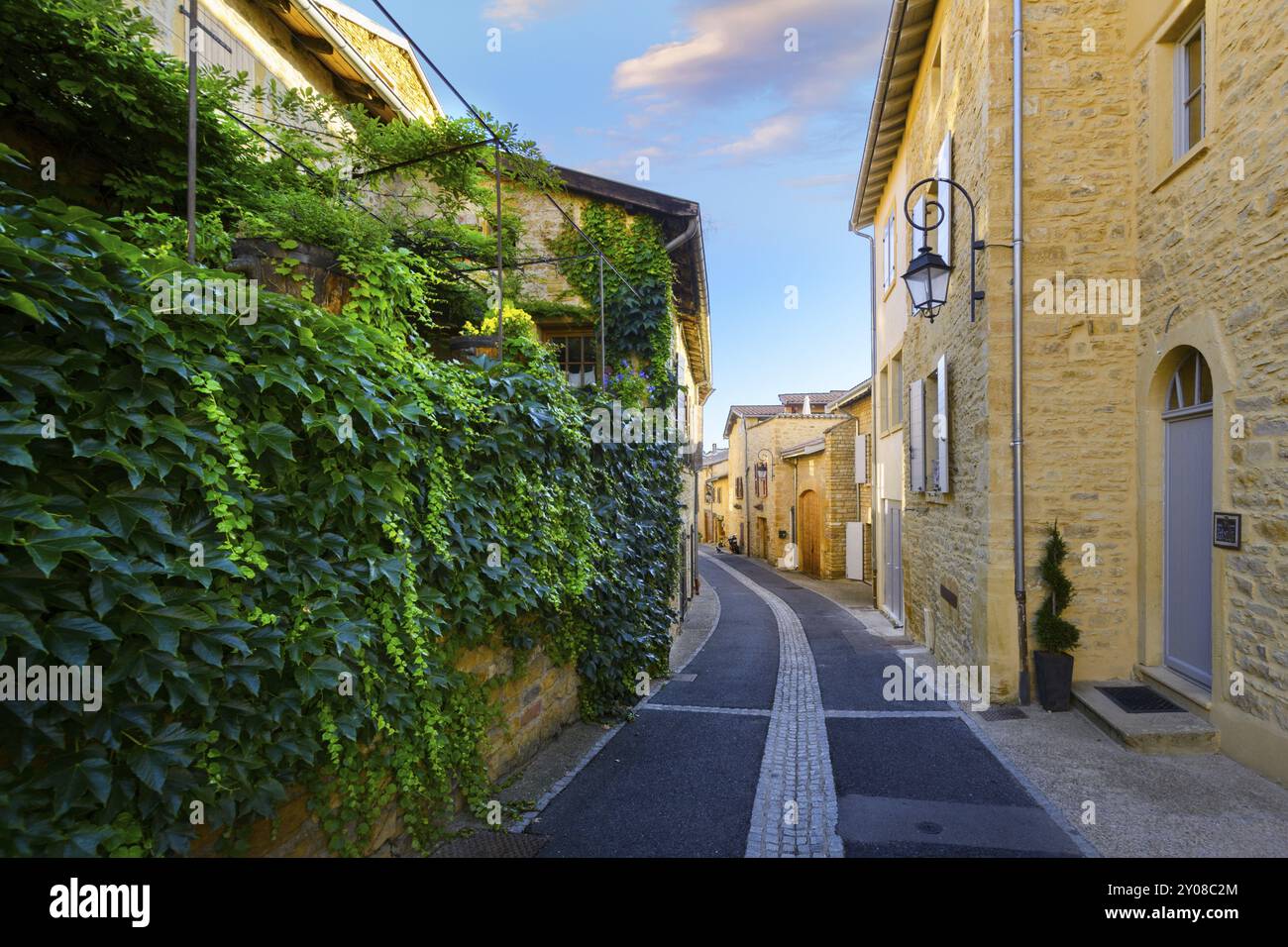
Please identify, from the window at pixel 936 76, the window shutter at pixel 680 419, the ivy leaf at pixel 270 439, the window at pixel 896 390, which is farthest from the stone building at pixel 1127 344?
the ivy leaf at pixel 270 439

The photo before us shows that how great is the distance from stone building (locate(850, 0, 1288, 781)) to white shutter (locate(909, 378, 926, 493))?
34.1 inches

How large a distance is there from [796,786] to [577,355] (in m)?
7.30

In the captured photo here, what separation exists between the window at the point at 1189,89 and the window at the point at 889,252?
645 centimetres

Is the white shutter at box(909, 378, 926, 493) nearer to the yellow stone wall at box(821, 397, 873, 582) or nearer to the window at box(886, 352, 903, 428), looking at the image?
the window at box(886, 352, 903, 428)

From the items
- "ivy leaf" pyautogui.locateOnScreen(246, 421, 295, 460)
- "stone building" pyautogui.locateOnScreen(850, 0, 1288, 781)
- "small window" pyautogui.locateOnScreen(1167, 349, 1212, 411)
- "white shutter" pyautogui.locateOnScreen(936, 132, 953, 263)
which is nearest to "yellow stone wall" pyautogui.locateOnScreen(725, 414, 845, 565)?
"white shutter" pyautogui.locateOnScreen(936, 132, 953, 263)

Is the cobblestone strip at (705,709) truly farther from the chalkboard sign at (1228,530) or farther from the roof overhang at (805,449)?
the roof overhang at (805,449)

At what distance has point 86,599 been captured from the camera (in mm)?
1781

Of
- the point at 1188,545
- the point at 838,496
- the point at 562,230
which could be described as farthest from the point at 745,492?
the point at 1188,545

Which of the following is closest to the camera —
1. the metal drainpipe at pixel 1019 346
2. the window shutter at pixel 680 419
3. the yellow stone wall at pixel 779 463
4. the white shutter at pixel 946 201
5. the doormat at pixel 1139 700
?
the doormat at pixel 1139 700

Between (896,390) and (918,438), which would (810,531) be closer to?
(896,390)

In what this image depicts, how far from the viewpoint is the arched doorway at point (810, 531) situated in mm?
24938

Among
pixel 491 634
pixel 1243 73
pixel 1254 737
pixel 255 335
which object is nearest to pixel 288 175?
pixel 255 335

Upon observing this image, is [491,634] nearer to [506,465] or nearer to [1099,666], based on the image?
[506,465]
